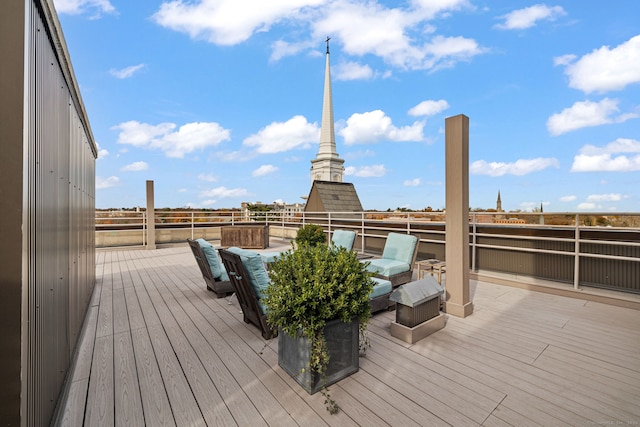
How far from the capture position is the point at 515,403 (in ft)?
5.61

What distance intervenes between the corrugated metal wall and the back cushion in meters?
3.87

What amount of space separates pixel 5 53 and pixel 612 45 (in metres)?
9.32

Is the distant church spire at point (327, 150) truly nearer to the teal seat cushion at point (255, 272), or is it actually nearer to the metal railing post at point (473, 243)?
the metal railing post at point (473, 243)

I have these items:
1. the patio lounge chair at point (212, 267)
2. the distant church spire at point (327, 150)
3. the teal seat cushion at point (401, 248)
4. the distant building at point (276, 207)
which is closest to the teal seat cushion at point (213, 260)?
the patio lounge chair at point (212, 267)

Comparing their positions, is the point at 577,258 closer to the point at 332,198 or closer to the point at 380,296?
the point at 380,296

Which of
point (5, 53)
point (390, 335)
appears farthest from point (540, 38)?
point (5, 53)

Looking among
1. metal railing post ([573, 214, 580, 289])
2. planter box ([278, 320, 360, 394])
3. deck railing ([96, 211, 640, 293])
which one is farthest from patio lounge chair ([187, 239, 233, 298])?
metal railing post ([573, 214, 580, 289])

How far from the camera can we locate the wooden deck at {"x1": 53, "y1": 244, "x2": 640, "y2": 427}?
5.32 feet

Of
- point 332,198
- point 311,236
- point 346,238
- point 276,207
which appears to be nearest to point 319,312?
point 346,238

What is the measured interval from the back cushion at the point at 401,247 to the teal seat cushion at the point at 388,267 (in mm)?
150

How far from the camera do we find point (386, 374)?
2.02 m

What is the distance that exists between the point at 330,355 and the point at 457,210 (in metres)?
2.17

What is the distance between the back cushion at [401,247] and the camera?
4207 millimetres

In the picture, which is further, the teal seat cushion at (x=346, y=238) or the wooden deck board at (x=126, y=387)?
the teal seat cushion at (x=346, y=238)
